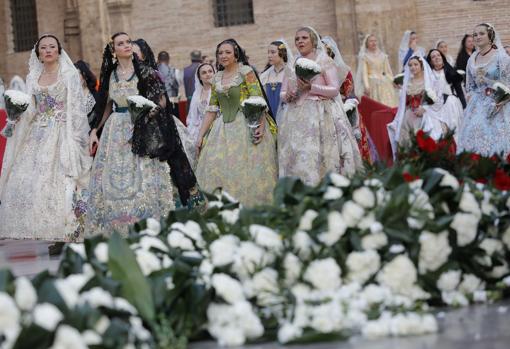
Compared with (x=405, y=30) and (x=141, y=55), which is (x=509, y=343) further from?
(x=405, y=30)

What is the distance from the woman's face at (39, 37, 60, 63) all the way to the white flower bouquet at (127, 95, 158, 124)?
1.28 m

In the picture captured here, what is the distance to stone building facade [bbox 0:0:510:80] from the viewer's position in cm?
2403

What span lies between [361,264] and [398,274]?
0.17 meters

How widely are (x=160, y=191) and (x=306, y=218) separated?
16.4ft

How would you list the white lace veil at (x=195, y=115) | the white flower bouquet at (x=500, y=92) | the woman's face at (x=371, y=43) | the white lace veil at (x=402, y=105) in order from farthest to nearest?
the woman's face at (x=371, y=43) < the white lace veil at (x=195, y=115) < the white lace veil at (x=402, y=105) < the white flower bouquet at (x=500, y=92)

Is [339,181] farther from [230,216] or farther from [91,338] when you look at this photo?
[91,338]

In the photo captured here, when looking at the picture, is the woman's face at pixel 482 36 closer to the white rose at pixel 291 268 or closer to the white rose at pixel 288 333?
the white rose at pixel 291 268

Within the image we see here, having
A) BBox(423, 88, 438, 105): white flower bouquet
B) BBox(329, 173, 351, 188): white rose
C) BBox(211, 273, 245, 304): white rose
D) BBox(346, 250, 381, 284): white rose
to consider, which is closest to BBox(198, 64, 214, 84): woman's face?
BBox(423, 88, 438, 105): white flower bouquet

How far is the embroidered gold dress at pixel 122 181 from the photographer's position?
10.8 metres

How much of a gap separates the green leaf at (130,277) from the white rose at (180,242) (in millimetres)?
479

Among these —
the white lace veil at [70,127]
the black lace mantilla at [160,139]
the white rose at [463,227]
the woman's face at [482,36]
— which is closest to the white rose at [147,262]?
the white rose at [463,227]

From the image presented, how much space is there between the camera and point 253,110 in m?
11.5

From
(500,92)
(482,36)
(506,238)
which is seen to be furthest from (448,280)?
(482,36)

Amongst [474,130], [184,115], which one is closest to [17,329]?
[474,130]
